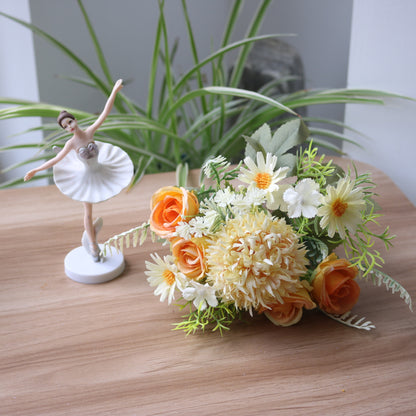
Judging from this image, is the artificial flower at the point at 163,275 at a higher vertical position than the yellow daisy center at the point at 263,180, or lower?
lower

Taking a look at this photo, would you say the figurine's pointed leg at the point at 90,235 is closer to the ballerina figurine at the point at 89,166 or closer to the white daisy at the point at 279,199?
the ballerina figurine at the point at 89,166

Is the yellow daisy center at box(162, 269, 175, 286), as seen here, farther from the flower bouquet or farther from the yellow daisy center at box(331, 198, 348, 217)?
the yellow daisy center at box(331, 198, 348, 217)

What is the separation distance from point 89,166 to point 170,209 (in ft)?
0.42

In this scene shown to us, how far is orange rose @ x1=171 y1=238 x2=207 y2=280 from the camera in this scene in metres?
0.66

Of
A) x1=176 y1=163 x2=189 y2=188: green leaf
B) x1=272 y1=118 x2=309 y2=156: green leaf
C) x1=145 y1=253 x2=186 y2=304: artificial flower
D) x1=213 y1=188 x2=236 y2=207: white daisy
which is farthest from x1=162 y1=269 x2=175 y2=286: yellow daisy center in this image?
x1=176 y1=163 x2=189 y2=188: green leaf

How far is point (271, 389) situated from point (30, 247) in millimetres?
484

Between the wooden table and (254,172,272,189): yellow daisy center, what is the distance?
19 centimetres

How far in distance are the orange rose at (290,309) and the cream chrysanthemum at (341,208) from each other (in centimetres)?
9

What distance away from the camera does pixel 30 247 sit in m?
0.86

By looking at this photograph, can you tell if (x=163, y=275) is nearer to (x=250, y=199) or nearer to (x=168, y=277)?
(x=168, y=277)

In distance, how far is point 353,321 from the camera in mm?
696

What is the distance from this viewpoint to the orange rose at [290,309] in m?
0.66

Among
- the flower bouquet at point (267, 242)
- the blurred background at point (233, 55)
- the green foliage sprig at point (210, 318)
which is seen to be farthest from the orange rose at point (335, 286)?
the blurred background at point (233, 55)

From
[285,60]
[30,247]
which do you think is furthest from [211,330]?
[285,60]
